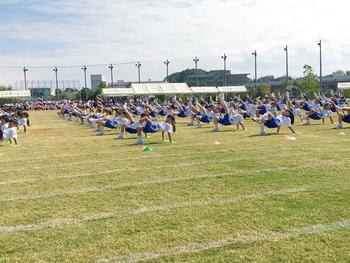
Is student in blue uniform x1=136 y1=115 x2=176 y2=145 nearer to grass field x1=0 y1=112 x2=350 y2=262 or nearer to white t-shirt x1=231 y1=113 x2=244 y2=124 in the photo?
grass field x1=0 y1=112 x2=350 y2=262

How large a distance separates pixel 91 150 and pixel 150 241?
27.5ft

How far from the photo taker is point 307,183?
709 centimetres

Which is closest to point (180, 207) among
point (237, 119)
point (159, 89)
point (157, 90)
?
point (237, 119)

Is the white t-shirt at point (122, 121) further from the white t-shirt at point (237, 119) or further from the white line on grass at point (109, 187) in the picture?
the white line on grass at point (109, 187)

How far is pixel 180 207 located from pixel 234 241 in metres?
1.48

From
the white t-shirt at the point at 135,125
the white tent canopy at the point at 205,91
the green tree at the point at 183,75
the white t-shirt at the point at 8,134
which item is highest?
the green tree at the point at 183,75

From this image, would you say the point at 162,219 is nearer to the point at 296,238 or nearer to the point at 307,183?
the point at 296,238

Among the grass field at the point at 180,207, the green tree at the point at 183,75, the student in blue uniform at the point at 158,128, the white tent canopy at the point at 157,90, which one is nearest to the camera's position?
the grass field at the point at 180,207

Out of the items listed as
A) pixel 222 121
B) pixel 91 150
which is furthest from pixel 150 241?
pixel 222 121

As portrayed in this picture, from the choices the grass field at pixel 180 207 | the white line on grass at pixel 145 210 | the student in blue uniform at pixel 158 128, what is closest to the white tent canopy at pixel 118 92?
the student in blue uniform at pixel 158 128

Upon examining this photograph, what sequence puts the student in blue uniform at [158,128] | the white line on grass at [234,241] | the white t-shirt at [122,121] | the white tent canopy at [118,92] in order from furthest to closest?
the white tent canopy at [118,92]
the white t-shirt at [122,121]
the student in blue uniform at [158,128]
the white line on grass at [234,241]

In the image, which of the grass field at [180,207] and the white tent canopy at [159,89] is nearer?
the grass field at [180,207]

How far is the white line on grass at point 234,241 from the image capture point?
167 inches

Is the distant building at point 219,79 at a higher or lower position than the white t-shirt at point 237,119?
higher
